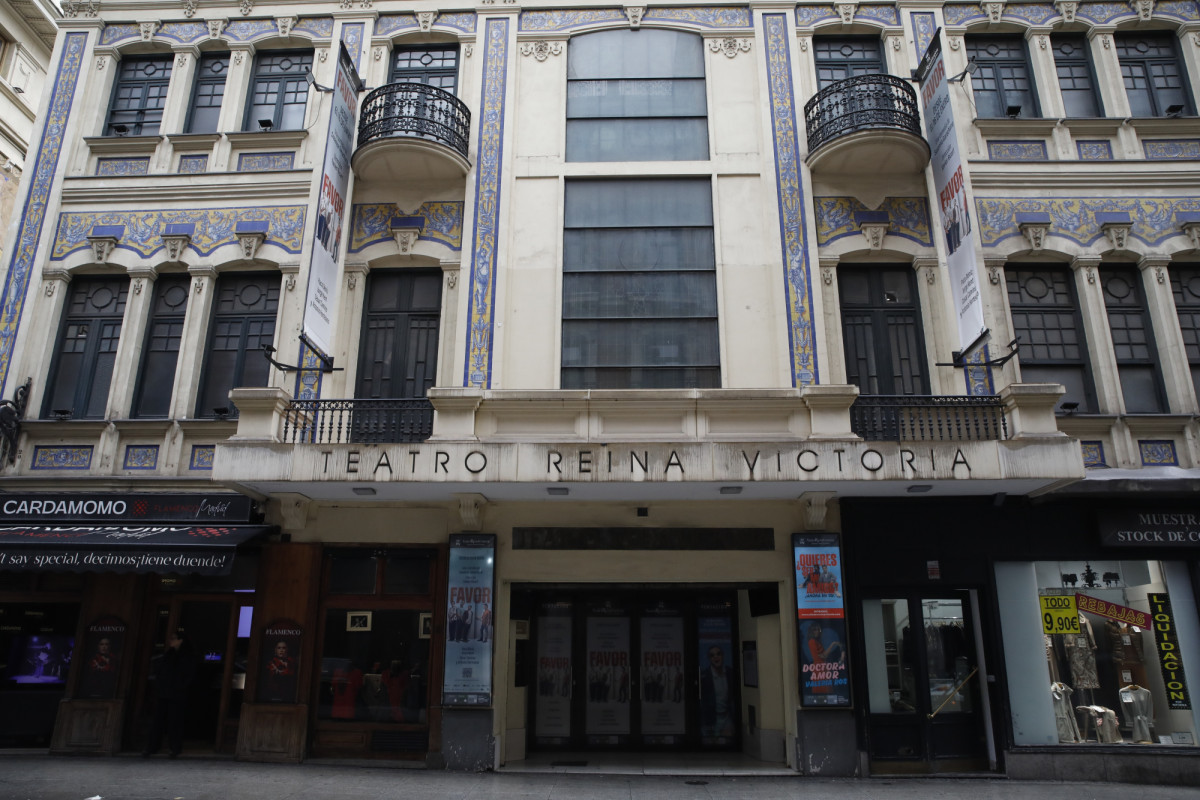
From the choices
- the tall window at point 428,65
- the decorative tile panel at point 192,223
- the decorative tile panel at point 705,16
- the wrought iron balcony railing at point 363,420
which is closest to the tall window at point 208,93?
the decorative tile panel at point 192,223

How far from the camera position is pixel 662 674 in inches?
500

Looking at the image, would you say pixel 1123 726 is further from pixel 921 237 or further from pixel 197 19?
pixel 197 19

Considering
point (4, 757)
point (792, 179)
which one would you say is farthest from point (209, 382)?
point (792, 179)

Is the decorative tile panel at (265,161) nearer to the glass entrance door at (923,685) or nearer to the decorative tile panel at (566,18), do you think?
the decorative tile panel at (566,18)

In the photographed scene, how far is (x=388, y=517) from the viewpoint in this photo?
11.5m

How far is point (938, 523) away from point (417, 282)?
902 centimetres

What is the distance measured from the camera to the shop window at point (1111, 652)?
1053 centimetres

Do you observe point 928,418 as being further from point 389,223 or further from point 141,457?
point 141,457

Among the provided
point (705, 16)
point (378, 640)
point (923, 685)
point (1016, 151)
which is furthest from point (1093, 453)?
point (378, 640)

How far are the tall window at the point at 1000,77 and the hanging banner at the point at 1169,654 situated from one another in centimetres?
817

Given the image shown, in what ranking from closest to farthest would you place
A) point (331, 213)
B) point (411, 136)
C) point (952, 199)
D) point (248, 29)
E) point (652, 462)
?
1. point (652, 462)
2. point (952, 199)
3. point (331, 213)
4. point (411, 136)
5. point (248, 29)

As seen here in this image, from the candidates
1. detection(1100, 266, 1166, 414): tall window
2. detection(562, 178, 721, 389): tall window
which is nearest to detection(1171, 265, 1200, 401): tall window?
detection(1100, 266, 1166, 414): tall window

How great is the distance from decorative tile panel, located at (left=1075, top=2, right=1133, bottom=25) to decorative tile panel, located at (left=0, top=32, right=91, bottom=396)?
17744mm

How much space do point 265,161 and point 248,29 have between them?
297 centimetres
